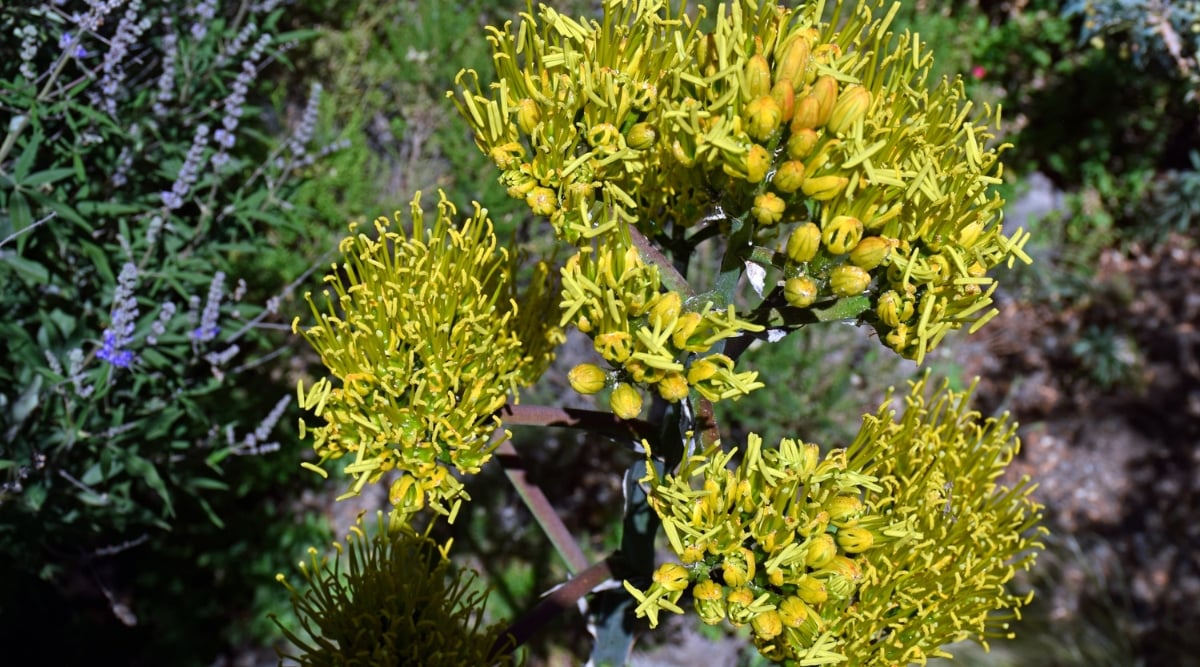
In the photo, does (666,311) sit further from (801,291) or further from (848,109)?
(848,109)

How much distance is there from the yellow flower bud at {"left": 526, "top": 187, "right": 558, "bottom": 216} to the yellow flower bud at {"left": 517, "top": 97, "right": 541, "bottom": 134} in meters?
0.11

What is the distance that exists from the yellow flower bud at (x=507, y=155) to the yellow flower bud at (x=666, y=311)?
38 centimetres

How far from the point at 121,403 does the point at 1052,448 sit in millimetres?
4747

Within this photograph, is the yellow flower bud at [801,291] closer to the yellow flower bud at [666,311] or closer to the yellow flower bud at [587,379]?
the yellow flower bud at [666,311]

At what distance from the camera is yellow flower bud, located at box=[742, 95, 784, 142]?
52.7 inches

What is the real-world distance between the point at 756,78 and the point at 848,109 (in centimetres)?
15

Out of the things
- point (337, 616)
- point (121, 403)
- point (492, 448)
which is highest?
point (492, 448)

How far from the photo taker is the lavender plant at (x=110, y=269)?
7.62 feet

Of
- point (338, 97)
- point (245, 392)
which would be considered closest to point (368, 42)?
point (338, 97)

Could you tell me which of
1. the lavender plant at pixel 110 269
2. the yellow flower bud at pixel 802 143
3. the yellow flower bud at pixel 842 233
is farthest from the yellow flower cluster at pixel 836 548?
the lavender plant at pixel 110 269

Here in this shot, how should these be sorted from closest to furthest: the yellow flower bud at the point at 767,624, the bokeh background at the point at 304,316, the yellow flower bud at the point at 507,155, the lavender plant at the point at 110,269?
the yellow flower bud at the point at 767,624
the yellow flower bud at the point at 507,155
the lavender plant at the point at 110,269
the bokeh background at the point at 304,316

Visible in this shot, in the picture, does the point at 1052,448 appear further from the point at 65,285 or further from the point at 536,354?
the point at 65,285

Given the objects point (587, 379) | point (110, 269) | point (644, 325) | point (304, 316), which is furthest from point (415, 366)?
point (304, 316)

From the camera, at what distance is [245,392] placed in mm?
3703
